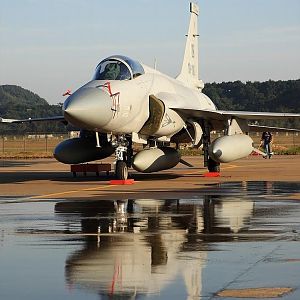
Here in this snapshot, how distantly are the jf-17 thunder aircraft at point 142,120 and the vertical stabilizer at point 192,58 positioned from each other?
202 centimetres

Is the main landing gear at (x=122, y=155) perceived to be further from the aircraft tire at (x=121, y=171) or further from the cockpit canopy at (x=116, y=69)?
the cockpit canopy at (x=116, y=69)

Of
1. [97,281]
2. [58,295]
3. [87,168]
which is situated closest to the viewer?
[58,295]

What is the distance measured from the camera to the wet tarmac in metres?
8.95

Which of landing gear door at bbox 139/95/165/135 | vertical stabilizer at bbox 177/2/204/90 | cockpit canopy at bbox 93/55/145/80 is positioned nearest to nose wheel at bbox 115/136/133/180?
landing gear door at bbox 139/95/165/135

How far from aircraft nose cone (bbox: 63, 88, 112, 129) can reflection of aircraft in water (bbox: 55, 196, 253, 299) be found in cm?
554

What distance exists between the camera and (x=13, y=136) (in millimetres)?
135750

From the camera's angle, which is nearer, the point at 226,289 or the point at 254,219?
the point at 226,289

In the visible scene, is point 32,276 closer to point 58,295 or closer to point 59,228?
point 58,295

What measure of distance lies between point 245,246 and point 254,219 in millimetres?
3624

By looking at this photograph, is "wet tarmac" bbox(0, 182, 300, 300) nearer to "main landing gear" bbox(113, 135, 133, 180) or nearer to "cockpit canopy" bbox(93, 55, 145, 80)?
"main landing gear" bbox(113, 135, 133, 180)

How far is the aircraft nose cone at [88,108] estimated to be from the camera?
24891 mm

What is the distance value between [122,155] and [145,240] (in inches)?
603

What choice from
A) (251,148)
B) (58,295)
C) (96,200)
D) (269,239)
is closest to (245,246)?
(269,239)

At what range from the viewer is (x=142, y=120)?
1125 inches
